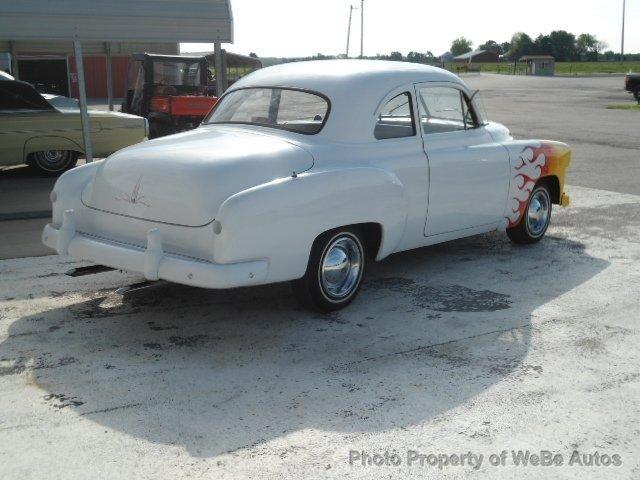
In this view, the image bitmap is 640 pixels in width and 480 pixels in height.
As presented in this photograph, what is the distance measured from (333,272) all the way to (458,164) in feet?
5.18

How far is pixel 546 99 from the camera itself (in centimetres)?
3425

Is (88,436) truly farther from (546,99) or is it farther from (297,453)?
(546,99)

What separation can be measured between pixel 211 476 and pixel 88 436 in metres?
0.71

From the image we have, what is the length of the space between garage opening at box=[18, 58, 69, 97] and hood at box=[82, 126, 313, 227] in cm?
2638

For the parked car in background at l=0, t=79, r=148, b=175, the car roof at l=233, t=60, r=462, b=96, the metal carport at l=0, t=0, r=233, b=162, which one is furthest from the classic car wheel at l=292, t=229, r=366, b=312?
the parked car in background at l=0, t=79, r=148, b=175

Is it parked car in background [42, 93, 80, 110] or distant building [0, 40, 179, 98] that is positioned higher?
distant building [0, 40, 179, 98]

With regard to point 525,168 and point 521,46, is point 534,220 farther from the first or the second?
point 521,46

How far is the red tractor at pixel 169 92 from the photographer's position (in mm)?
16562

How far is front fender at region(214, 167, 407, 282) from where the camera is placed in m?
4.65

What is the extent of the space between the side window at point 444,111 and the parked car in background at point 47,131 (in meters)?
6.84

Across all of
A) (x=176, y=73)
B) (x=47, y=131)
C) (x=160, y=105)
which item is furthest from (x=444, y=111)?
(x=176, y=73)

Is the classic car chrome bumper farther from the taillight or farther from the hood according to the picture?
the taillight

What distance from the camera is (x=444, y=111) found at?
21.9 feet

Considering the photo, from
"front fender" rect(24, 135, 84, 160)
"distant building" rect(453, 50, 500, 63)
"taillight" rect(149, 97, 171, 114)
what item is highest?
"distant building" rect(453, 50, 500, 63)
